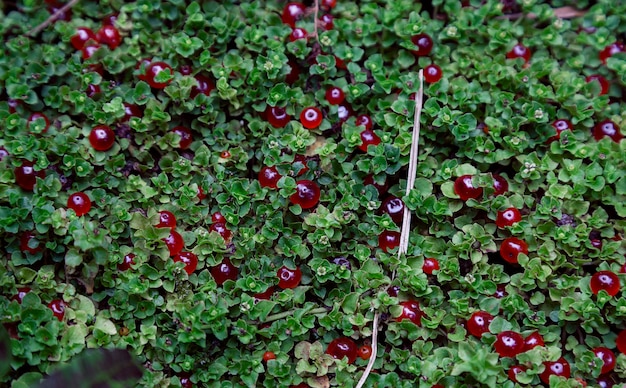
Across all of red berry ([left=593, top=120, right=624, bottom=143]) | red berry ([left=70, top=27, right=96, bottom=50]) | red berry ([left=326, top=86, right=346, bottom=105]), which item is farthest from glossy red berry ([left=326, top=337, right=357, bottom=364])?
red berry ([left=70, top=27, right=96, bottom=50])

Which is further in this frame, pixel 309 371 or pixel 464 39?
pixel 464 39

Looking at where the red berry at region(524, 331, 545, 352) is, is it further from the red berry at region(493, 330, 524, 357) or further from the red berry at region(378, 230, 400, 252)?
the red berry at region(378, 230, 400, 252)

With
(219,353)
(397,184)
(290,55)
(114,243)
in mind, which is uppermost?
(290,55)

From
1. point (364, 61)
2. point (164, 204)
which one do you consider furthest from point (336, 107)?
point (164, 204)

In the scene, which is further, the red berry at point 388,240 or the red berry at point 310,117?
the red berry at point 310,117

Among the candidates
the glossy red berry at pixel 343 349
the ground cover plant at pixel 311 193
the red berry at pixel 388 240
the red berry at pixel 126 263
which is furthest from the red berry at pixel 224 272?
the red berry at pixel 388 240

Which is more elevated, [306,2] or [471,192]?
[306,2]

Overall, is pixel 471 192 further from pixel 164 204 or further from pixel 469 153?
pixel 164 204

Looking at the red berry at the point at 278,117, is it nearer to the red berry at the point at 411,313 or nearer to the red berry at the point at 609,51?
the red berry at the point at 411,313
